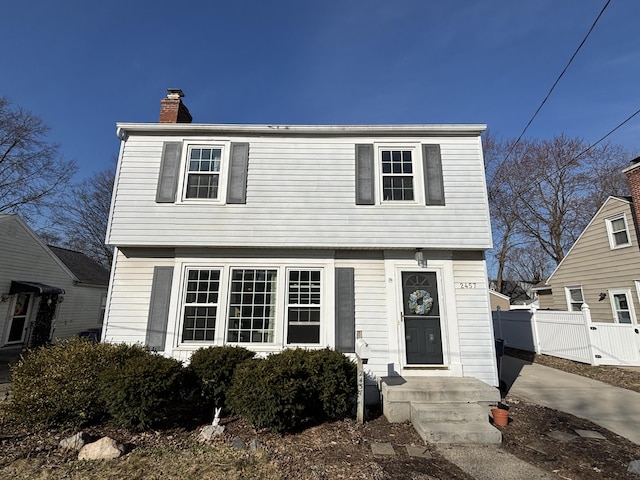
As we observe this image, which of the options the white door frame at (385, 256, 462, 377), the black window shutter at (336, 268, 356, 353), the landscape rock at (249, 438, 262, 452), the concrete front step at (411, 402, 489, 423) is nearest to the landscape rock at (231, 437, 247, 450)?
the landscape rock at (249, 438, 262, 452)

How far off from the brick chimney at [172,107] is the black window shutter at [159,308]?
3865 millimetres

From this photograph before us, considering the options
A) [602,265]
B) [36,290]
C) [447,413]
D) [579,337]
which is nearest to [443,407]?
[447,413]

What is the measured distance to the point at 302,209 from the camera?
7.17 meters

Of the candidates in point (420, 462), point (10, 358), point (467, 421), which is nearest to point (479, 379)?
point (467, 421)

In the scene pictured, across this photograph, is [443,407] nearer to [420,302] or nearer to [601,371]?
[420,302]

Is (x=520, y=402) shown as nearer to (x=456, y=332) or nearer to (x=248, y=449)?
(x=456, y=332)

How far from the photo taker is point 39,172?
1894cm

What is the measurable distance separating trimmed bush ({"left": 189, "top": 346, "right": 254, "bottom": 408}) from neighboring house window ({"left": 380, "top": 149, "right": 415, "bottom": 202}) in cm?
464

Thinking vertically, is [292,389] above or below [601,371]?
above

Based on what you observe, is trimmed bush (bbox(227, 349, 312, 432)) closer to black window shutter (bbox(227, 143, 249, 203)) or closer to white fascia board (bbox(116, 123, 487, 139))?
black window shutter (bbox(227, 143, 249, 203))

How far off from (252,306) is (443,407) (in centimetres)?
412

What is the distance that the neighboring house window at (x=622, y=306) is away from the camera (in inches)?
445

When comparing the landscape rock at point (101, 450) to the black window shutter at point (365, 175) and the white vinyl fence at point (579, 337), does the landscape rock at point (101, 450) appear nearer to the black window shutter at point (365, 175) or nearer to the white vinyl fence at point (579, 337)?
the black window shutter at point (365, 175)

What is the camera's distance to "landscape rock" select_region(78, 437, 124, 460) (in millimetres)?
4035
